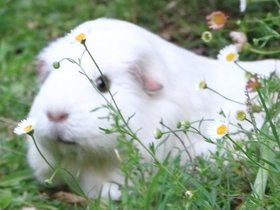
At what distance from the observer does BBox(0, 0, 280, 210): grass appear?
2684 mm

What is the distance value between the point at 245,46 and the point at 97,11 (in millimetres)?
2841

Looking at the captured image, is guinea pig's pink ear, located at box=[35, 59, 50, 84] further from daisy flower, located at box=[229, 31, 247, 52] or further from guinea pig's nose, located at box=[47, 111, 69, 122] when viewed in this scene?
daisy flower, located at box=[229, 31, 247, 52]

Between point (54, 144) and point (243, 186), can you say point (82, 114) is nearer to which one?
point (54, 144)

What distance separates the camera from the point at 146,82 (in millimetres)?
3348

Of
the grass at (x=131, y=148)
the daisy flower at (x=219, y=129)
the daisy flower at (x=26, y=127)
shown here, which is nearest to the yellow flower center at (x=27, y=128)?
the daisy flower at (x=26, y=127)

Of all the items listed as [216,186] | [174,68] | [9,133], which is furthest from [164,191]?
[9,133]

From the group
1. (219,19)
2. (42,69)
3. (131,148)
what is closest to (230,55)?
(219,19)

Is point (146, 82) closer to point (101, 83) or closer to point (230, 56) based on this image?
point (101, 83)

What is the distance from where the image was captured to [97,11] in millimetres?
5527

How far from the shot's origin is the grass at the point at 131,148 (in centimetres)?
268

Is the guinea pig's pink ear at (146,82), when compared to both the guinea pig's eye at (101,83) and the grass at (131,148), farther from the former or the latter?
the grass at (131,148)

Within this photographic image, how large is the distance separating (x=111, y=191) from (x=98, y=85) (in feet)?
1.43

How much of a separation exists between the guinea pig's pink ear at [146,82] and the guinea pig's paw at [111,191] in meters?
0.40

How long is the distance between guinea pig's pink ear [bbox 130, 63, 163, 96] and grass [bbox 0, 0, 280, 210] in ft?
1.09
